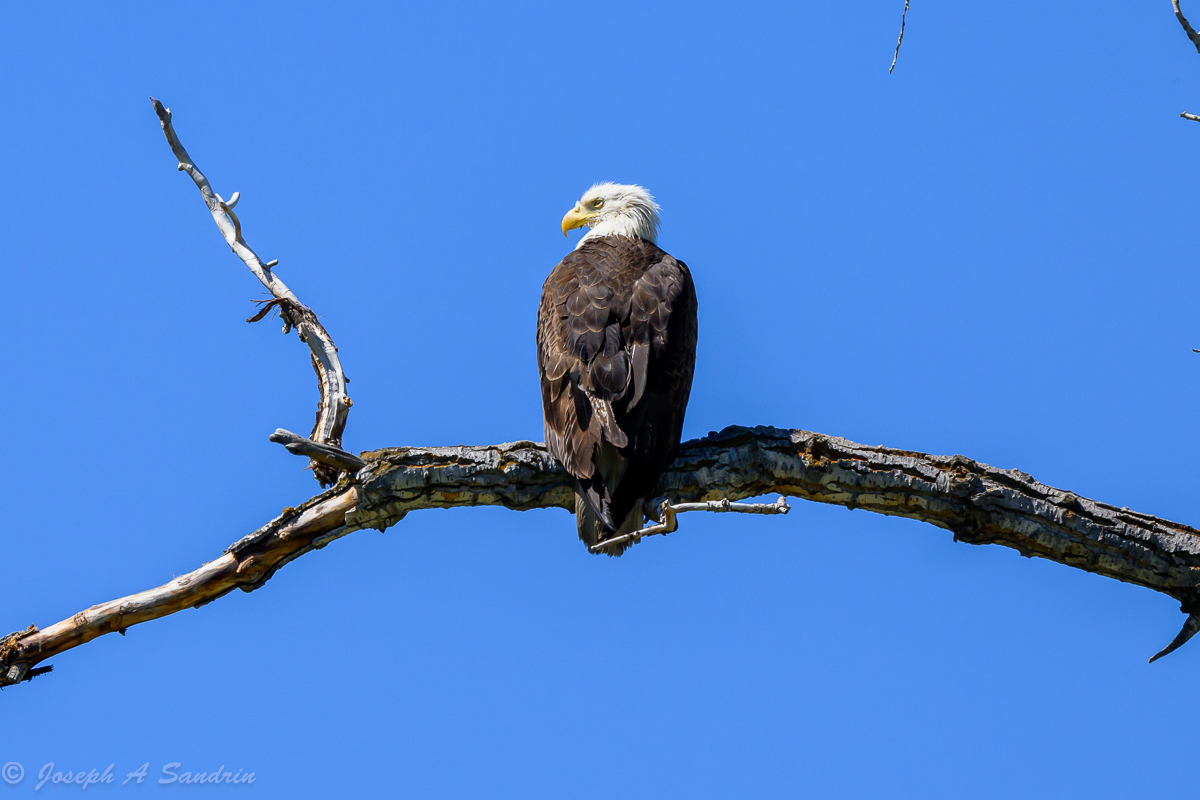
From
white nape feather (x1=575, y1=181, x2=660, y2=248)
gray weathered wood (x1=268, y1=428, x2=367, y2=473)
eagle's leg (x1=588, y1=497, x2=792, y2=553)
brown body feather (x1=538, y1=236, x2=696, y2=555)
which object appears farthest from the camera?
white nape feather (x1=575, y1=181, x2=660, y2=248)

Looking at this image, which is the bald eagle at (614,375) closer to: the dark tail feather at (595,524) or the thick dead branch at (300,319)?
the dark tail feather at (595,524)

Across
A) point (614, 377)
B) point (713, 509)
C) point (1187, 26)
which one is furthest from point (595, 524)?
point (1187, 26)

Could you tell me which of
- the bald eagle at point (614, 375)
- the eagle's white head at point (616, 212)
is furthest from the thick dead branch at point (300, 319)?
the eagle's white head at point (616, 212)

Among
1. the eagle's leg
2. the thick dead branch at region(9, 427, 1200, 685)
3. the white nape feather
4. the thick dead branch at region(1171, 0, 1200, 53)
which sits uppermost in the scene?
the white nape feather

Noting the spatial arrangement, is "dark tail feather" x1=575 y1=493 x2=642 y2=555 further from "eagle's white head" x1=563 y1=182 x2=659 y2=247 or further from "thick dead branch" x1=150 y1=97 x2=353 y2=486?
"eagle's white head" x1=563 y1=182 x2=659 y2=247

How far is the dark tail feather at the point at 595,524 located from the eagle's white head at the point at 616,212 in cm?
328

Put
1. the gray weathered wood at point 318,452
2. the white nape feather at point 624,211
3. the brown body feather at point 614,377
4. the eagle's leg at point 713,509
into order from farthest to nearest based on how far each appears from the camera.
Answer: the white nape feather at point 624,211
the brown body feather at point 614,377
the gray weathered wood at point 318,452
the eagle's leg at point 713,509

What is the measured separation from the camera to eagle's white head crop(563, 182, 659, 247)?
8484 mm

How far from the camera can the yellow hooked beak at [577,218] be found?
8.70 meters

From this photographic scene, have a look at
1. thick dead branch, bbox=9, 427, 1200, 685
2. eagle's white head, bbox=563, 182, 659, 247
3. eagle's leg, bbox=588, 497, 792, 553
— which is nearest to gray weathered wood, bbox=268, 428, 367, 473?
thick dead branch, bbox=9, 427, 1200, 685

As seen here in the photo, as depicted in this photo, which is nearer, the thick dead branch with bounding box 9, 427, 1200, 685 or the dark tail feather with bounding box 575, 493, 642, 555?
the thick dead branch with bounding box 9, 427, 1200, 685

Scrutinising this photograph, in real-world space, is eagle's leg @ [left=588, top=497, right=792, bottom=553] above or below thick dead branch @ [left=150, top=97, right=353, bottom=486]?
below

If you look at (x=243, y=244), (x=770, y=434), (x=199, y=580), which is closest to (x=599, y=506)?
(x=770, y=434)

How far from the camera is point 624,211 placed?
28.1ft
